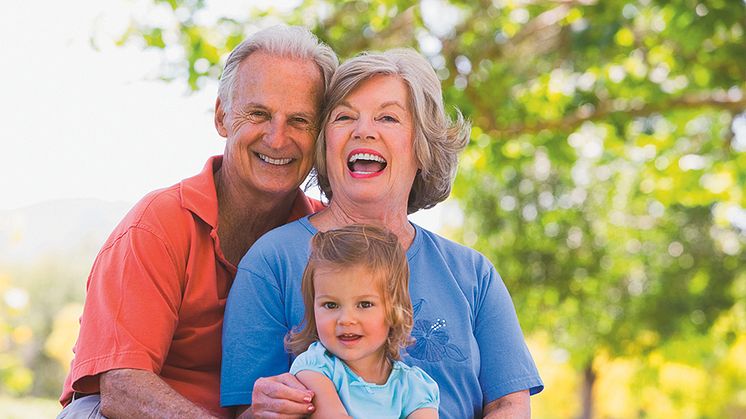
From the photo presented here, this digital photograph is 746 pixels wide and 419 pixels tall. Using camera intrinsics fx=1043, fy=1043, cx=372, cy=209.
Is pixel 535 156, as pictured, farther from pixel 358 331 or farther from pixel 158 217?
pixel 358 331

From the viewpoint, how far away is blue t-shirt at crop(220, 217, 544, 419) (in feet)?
9.23

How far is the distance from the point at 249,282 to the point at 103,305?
42 centimetres

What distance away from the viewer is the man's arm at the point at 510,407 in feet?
9.51

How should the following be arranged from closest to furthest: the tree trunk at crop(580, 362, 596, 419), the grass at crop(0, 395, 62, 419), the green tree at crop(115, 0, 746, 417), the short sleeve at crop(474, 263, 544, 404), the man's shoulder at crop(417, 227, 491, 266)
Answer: the short sleeve at crop(474, 263, 544, 404) < the man's shoulder at crop(417, 227, 491, 266) < the green tree at crop(115, 0, 746, 417) < the grass at crop(0, 395, 62, 419) < the tree trunk at crop(580, 362, 596, 419)

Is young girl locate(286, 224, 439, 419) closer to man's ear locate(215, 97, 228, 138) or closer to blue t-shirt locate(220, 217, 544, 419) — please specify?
blue t-shirt locate(220, 217, 544, 419)

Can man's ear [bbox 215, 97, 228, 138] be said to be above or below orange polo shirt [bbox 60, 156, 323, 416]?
above

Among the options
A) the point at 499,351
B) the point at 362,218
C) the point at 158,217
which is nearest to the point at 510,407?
the point at 499,351

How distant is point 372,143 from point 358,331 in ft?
2.13

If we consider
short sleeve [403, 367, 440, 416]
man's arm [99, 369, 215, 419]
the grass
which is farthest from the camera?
the grass

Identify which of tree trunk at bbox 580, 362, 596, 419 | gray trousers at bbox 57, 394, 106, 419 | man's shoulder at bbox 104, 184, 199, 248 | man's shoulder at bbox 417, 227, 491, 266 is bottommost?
tree trunk at bbox 580, 362, 596, 419

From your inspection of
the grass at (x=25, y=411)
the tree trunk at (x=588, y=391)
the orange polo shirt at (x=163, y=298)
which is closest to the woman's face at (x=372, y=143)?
the orange polo shirt at (x=163, y=298)

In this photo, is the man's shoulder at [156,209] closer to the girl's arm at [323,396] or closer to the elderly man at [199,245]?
the elderly man at [199,245]

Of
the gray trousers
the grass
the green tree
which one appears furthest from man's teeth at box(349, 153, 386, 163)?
the grass

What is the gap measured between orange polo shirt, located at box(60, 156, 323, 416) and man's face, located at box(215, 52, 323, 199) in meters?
0.16
